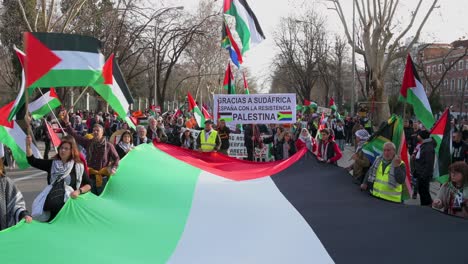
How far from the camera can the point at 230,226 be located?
5.63m

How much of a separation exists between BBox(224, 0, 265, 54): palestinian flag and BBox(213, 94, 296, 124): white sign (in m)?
3.32

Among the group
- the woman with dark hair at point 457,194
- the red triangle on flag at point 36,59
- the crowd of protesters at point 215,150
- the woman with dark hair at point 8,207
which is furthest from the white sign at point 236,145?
the woman with dark hair at point 8,207

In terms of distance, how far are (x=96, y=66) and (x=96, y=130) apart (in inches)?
52.1

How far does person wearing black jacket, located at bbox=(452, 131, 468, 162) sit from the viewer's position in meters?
11.0

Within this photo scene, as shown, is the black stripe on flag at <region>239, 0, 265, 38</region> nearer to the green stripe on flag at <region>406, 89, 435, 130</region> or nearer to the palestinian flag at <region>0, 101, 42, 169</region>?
the green stripe on flag at <region>406, 89, 435, 130</region>

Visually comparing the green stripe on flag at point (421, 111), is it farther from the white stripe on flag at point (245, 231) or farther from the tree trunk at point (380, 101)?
the tree trunk at point (380, 101)

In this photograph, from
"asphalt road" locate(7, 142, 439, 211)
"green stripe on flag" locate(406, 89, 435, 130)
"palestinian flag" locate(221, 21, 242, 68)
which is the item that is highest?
"palestinian flag" locate(221, 21, 242, 68)

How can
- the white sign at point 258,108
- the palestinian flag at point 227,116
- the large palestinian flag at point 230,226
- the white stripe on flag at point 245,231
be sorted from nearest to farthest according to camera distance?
the large palestinian flag at point 230,226, the white stripe on flag at point 245,231, the white sign at point 258,108, the palestinian flag at point 227,116

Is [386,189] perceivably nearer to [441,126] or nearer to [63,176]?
[441,126]

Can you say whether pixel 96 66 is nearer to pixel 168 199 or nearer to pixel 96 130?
pixel 96 130

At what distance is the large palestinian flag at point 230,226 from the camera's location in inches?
185

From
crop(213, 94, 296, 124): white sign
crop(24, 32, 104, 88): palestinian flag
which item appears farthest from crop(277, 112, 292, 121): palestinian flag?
crop(24, 32, 104, 88): palestinian flag

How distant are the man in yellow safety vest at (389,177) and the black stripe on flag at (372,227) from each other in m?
0.23

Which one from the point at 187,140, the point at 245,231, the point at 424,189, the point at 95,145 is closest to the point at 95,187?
the point at 95,145
